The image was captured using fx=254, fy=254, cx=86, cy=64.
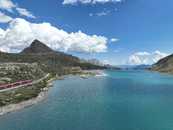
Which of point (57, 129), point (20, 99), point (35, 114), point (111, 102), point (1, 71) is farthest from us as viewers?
point (1, 71)

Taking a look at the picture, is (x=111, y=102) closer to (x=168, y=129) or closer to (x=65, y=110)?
(x=65, y=110)

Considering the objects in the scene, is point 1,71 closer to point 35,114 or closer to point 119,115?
point 35,114

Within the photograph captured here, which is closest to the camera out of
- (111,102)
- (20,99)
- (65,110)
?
(65,110)

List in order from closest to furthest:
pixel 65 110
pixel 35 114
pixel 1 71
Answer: pixel 35 114 < pixel 65 110 < pixel 1 71

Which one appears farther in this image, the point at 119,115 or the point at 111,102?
the point at 111,102

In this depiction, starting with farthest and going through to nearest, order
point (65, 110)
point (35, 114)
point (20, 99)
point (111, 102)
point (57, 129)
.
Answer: point (111, 102) → point (20, 99) → point (65, 110) → point (35, 114) → point (57, 129)

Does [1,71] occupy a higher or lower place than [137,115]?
higher

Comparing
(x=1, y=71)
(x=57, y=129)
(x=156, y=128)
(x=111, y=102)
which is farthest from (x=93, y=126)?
(x=1, y=71)

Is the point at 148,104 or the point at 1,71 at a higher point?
the point at 1,71

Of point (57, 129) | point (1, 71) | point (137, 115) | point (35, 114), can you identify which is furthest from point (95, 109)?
point (1, 71)
